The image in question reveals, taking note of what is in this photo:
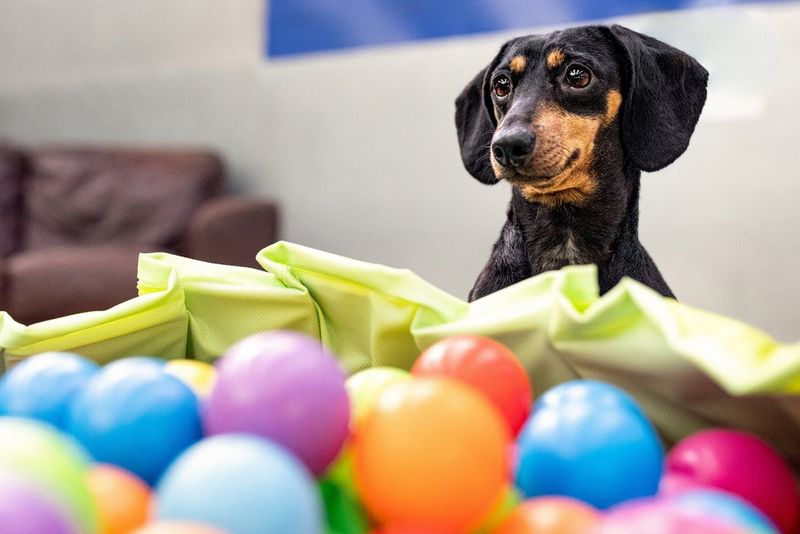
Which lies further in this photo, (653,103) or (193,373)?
(653,103)

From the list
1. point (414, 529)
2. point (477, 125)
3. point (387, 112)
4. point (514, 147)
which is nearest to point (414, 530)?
point (414, 529)

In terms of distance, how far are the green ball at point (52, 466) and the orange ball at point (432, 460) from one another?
0.20 metres

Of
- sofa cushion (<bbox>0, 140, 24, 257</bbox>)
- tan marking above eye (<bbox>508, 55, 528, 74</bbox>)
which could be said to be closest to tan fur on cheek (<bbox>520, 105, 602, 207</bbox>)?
tan marking above eye (<bbox>508, 55, 528, 74</bbox>)

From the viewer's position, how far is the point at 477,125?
2119 millimetres

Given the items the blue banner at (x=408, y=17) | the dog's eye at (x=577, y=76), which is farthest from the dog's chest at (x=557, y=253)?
the blue banner at (x=408, y=17)

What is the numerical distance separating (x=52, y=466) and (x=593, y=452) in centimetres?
40

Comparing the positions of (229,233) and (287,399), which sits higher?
(287,399)

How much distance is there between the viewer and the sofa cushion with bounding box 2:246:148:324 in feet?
11.1

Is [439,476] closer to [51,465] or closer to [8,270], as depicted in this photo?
[51,465]

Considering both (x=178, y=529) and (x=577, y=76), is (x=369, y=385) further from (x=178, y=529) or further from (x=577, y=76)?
(x=577, y=76)

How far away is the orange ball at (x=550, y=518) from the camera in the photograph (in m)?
0.58

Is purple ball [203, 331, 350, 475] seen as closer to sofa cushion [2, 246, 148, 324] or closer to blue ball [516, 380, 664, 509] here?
blue ball [516, 380, 664, 509]

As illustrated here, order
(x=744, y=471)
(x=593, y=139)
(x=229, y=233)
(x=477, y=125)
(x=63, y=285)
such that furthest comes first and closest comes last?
1. (x=229, y=233)
2. (x=63, y=285)
3. (x=477, y=125)
4. (x=593, y=139)
5. (x=744, y=471)

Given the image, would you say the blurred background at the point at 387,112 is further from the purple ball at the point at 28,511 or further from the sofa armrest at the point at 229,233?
the purple ball at the point at 28,511
